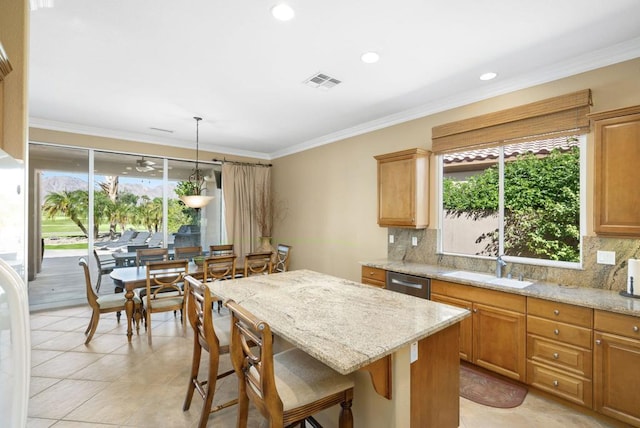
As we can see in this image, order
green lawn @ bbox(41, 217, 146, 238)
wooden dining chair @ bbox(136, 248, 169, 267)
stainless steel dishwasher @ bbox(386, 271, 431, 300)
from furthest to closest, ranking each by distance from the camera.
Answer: green lawn @ bbox(41, 217, 146, 238)
wooden dining chair @ bbox(136, 248, 169, 267)
stainless steel dishwasher @ bbox(386, 271, 431, 300)

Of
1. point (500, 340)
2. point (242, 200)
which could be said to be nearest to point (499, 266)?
point (500, 340)

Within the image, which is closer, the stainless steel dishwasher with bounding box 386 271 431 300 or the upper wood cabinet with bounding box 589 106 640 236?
the upper wood cabinet with bounding box 589 106 640 236

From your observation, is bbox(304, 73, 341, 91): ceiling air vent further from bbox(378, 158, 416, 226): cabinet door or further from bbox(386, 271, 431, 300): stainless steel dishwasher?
bbox(386, 271, 431, 300): stainless steel dishwasher

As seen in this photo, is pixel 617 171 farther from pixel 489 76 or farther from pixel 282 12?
Result: pixel 282 12

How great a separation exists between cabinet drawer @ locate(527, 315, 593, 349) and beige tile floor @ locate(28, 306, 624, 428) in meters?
0.57

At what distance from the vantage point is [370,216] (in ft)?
14.5

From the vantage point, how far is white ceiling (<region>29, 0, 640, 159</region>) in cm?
201

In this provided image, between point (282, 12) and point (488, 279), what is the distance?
9.36 feet

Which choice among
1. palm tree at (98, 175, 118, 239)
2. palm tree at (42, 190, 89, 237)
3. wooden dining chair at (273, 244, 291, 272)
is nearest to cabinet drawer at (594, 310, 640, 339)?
wooden dining chair at (273, 244, 291, 272)

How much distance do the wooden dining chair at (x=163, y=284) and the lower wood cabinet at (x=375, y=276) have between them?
6.99 feet

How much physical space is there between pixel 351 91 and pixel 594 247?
8.75 feet

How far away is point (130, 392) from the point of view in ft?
8.13

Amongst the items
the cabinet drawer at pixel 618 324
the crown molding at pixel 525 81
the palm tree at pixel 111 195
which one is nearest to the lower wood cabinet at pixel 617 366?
the cabinet drawer at pixel 618 324

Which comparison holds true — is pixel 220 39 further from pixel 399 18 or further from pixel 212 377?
pixel 212 377
